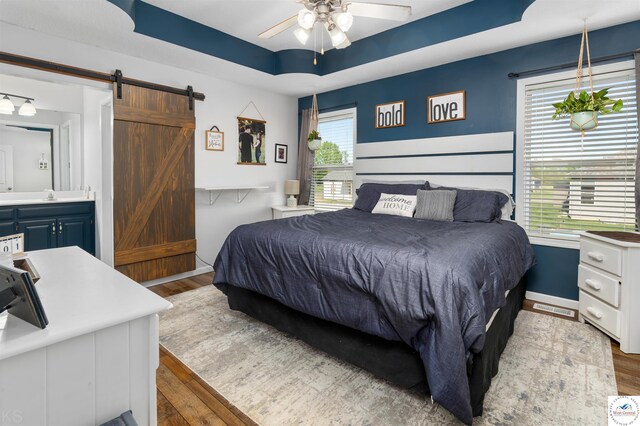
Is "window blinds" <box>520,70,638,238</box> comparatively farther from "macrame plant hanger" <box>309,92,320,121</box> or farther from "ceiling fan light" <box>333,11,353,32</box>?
"macrame plant hanger" <box>309,92,320,121</box>

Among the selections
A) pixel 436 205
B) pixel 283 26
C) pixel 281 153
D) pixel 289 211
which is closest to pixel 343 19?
pixel 283 26

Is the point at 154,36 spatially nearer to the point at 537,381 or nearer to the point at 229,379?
the point at 229,379

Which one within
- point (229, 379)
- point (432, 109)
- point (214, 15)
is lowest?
point (229, 379)

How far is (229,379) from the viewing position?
1.99 meters

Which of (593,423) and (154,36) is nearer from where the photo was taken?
(593,423)

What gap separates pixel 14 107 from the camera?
375 centimetres

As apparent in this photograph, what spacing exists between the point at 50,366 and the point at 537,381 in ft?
7.60

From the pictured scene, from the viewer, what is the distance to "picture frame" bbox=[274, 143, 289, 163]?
510 centimetres

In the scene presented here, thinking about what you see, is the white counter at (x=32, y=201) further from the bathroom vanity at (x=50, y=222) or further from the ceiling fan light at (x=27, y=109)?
the ceiling fan light at (x=27, y=109)

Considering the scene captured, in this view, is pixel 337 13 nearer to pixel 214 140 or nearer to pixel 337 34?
pixel 337 34

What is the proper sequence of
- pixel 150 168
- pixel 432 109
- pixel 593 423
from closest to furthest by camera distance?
1. pixel 593 423
2. pixel 150 168
3. pixel 432 109

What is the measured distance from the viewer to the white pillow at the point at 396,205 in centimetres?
339

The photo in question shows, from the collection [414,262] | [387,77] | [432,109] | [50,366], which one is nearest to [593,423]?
[414,262]

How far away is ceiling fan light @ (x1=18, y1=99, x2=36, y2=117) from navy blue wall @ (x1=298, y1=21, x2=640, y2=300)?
13.0ft
